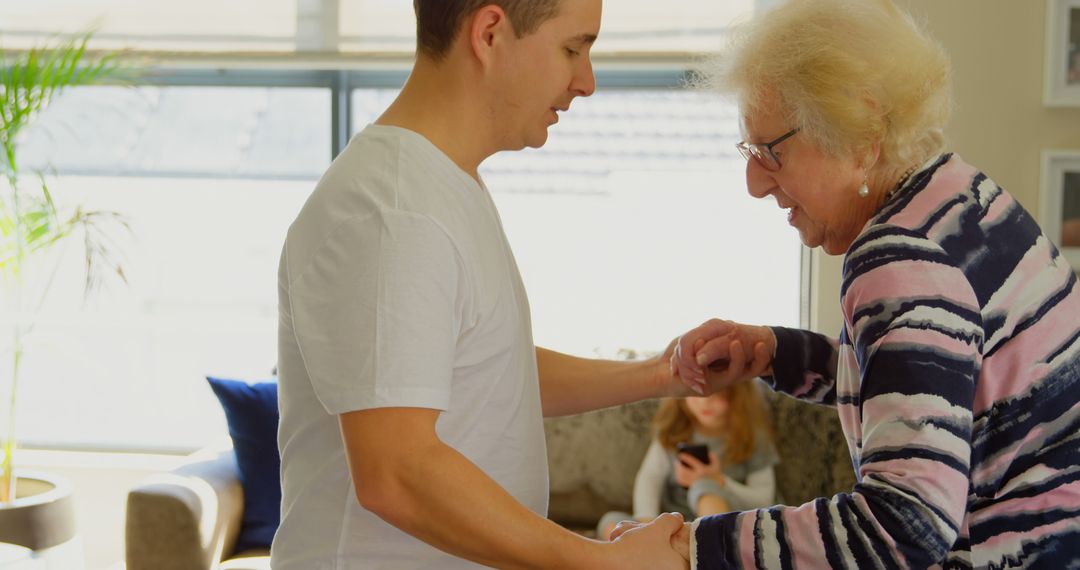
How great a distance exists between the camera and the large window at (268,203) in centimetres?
421

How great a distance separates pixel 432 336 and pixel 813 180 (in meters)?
0.51

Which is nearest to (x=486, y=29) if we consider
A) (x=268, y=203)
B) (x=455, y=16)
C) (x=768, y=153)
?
(x=455, y=16)

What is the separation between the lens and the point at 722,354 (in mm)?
1693

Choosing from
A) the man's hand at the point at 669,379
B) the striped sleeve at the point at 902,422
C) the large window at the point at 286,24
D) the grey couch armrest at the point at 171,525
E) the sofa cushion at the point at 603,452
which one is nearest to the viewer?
the striped sleeve at the point at 902,422

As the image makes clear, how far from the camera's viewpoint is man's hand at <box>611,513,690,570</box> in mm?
1242

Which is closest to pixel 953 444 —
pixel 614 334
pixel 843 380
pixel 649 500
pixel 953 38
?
pixel 843 380

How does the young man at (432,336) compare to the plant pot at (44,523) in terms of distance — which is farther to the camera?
the plant pot at (44,523)

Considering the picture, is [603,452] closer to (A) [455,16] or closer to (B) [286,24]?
(B) [286,24]

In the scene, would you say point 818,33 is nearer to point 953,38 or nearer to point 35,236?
point 953,38

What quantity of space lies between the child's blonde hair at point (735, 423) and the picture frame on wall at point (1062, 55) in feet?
4.69

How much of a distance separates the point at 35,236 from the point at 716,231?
2379 millimetres

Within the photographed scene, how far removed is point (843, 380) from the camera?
1295mm

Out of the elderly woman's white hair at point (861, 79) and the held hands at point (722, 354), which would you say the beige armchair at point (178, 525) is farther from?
the elderly woman's white hair at point (861, 79)

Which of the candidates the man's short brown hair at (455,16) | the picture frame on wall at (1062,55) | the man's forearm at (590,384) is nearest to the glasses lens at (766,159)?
the man's short brown hair at (455,16)
